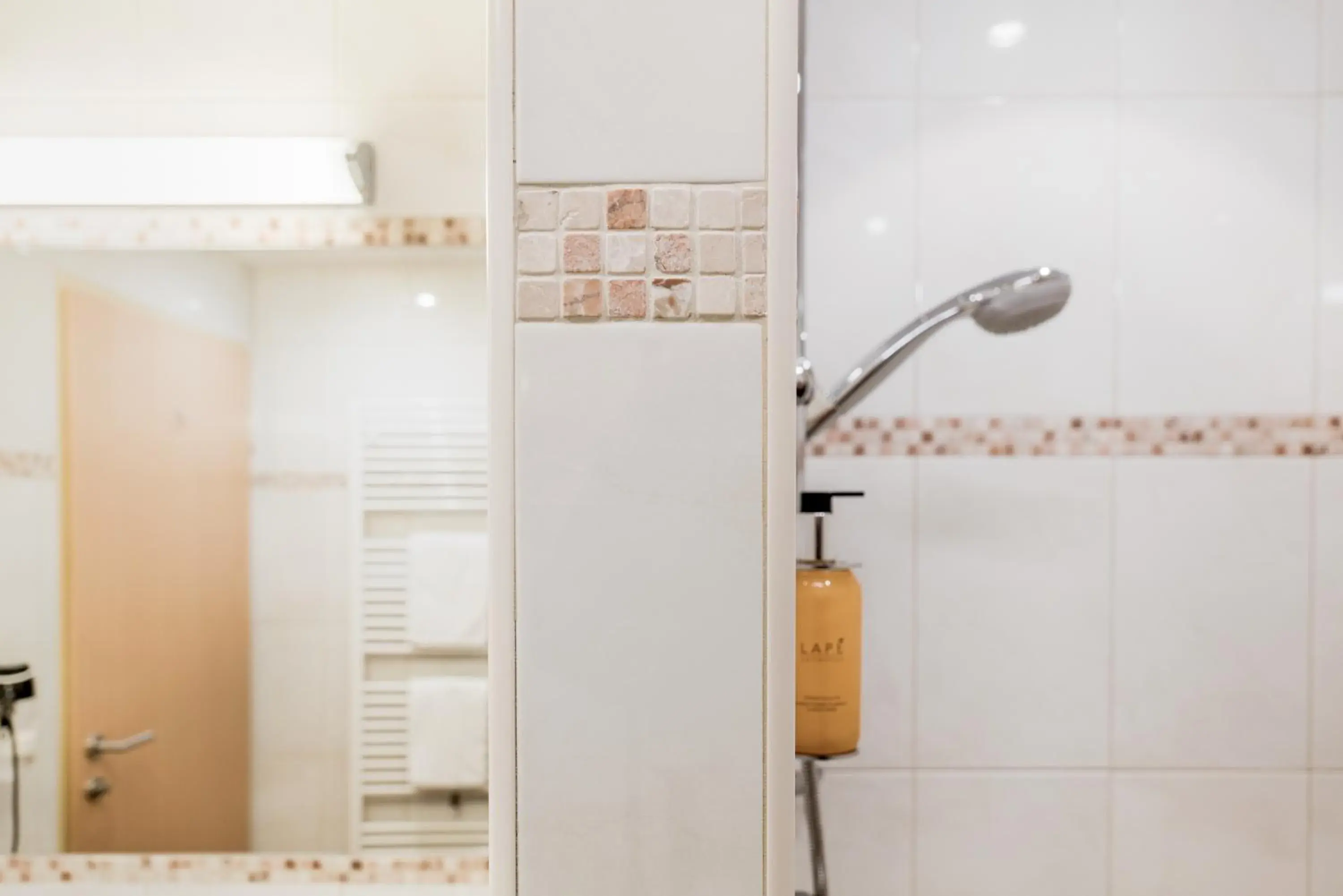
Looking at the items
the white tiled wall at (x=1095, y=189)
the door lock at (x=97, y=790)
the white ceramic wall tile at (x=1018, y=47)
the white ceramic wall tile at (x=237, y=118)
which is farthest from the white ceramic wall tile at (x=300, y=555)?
the white ceramic wall tile at (x=1018, y=47)

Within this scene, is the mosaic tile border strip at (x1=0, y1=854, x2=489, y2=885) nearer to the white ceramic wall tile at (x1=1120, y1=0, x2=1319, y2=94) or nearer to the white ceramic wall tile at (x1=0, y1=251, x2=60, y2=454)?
the white ceramic wall tile at (x1=0, y1=251, x2=60, y2=454)

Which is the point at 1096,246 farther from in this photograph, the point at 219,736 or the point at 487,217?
the point at 219,736

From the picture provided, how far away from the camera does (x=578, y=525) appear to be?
55cm

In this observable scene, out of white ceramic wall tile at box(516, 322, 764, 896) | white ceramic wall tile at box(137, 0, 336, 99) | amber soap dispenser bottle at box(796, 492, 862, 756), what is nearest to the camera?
white ceramic wall tile at box(516, 322, 764, 896)

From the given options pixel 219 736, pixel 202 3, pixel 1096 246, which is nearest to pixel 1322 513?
pixel 1096 246

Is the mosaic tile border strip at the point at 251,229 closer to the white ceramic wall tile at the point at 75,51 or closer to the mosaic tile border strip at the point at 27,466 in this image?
the white ceramic wall tile at the point at 75,51

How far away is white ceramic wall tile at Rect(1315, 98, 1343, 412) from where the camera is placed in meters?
1.09

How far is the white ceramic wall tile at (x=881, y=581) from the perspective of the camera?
109 centimetres

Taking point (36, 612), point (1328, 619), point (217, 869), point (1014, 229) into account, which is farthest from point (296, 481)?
point (1328, 619)

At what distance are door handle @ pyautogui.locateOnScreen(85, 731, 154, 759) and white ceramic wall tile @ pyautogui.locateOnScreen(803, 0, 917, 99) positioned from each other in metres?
1.02

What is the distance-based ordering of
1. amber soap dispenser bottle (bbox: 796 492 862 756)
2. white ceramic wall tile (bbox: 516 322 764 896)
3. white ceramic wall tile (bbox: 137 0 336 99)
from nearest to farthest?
1. white ceramic wall tile (bbox: 516 322 764 896)
2. amber soap dispenser bottle (bbox: 796 492 862 756)
3. white ceramic wall tile (bbox: 137 0 336 99)

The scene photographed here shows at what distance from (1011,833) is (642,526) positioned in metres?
0.78

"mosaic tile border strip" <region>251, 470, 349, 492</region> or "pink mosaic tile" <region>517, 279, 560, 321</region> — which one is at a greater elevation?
"pink mosaic tile" <region>517, 279, 560, 321</region>

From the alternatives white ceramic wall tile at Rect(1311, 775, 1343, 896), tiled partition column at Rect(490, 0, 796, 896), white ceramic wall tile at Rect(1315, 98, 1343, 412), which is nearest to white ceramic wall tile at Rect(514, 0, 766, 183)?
tiled partition column at Rect(490, 0, 796, 896)
